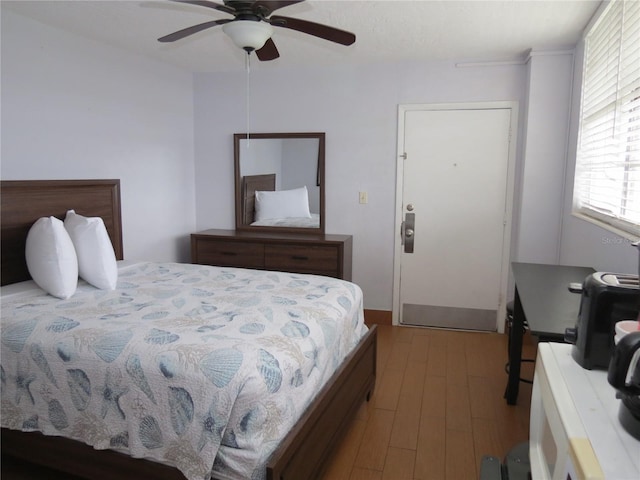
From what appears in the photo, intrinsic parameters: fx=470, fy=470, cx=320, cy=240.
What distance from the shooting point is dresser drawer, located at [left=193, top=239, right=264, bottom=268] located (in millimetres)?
4258

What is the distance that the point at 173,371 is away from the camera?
1728mm

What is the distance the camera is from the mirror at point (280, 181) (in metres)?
4.40

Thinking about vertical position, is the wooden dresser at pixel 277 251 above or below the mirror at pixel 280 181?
below

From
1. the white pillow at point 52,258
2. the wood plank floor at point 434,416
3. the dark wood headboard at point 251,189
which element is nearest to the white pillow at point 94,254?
the white pillow at point 52,258

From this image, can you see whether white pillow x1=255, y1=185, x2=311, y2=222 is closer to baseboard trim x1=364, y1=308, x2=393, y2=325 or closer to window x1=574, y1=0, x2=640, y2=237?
baseboard trim x1=364, y1=308, x2=393, y2=325

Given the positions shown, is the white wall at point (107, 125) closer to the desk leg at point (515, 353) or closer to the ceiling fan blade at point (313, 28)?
the ceiling fan blade at point (313, 28)

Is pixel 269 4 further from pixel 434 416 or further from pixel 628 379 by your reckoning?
pixel 434 416

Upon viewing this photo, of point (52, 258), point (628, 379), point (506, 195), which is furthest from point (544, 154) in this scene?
point (52, 258)

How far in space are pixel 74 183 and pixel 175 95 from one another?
1.55 m

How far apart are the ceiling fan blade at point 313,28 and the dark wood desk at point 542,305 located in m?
1.49

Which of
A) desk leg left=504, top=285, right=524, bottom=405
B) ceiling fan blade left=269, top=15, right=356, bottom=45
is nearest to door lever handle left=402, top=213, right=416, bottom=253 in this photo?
desk leg left=504, top=285, right=524, bottom=405

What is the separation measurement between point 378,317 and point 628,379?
3620mm

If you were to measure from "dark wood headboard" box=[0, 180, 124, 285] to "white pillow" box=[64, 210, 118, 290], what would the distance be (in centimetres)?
29

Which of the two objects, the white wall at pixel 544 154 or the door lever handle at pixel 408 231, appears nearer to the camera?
the white wall at pixel 544 154
